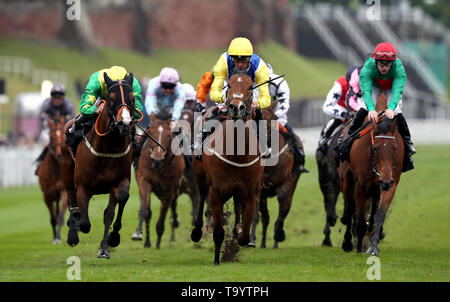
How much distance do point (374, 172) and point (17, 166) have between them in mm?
19448

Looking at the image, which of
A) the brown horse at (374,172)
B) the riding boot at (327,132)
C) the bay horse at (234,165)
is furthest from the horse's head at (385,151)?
the riding boot at (327,132)

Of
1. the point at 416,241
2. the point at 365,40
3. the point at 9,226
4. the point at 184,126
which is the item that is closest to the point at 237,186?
the point at 184,126

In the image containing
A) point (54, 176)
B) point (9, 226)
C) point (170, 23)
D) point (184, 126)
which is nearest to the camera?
point (184, 126)

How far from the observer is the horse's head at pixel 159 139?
1692 cm

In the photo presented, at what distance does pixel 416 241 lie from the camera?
2011cm

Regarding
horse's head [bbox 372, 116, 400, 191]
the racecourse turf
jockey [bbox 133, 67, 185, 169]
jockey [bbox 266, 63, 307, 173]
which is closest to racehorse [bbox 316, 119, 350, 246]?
the racecourse turf

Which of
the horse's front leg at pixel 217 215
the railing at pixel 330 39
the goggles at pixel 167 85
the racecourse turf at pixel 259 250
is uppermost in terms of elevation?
the railing at pixel 330 39

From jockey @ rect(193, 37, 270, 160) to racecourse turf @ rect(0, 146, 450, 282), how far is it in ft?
5.80

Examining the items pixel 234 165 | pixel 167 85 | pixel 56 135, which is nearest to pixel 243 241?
pixel 234 165

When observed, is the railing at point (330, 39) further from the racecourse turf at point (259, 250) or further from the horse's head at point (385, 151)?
the horse's head at point (385, 151)

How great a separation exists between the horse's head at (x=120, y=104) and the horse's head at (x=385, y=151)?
10.8 feet

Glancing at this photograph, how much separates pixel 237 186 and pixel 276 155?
3242mm

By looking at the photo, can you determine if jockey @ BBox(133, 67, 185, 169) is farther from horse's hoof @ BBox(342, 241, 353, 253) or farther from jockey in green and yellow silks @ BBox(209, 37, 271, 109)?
jockey in green and yellow silks @ BBox(209, 37, 271, 109)
